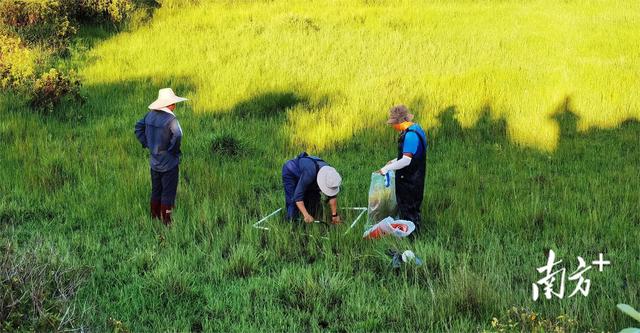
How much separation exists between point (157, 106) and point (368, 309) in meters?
3.25

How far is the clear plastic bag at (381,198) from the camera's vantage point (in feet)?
21.7

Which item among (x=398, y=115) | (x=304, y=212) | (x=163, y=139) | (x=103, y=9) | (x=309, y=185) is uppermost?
(x=103, y=9)

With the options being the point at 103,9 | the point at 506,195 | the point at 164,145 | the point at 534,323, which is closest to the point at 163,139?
the point at 164,145

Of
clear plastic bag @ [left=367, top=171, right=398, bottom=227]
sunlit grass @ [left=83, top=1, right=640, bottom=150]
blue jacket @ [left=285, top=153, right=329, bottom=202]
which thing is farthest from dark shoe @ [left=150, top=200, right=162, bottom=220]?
sunlit grass @ [left=83, top=1, right=640, bottom=150]

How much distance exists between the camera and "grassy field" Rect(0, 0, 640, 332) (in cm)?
520

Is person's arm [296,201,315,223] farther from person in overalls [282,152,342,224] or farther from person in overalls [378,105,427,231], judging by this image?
person in overalls [378,105,427,231]

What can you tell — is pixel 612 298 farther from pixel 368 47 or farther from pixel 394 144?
pixel 368 47

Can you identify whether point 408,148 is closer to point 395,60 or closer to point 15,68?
point 395,60

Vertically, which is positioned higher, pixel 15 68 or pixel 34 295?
pixel 15 68

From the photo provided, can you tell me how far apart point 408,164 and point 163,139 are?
8.22 feet

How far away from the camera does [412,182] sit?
21.4 feet

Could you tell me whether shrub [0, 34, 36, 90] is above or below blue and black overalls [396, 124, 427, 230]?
above

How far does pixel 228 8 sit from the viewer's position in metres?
18.7

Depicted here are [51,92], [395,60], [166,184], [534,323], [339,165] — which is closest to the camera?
[534,323]
